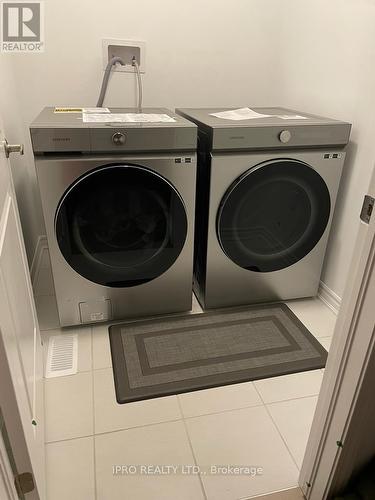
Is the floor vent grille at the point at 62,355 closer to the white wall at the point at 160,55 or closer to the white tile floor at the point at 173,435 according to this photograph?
the white tile floor at the point at 173,435

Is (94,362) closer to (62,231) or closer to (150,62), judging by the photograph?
(62,231)

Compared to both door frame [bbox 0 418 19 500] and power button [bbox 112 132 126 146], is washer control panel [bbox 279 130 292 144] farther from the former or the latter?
door frame [bbox 0 418 19 500]

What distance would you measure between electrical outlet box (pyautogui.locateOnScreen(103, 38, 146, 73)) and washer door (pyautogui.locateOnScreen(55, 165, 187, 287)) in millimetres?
773

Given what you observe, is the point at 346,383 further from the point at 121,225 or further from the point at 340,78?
the point at 340,78

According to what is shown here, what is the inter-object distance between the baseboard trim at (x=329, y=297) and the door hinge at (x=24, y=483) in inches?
53.8

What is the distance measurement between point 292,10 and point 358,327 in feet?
5.57

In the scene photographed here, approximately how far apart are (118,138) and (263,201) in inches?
24.2

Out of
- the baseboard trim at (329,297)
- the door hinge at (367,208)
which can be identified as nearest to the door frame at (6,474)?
the door hinge at (367,208)

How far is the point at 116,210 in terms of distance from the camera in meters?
1.40

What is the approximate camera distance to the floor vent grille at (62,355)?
1394 millimetres

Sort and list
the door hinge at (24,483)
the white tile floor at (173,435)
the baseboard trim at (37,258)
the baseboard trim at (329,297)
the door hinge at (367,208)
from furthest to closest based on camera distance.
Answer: the baseboard trim at (37,258), the baseboard trim at (329,297), the white tile floor at (173,435), the door hinge at (24,483), the door hinge at (367,208)

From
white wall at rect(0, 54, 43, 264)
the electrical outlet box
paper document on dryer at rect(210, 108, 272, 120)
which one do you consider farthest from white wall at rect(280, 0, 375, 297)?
white wall at rect(0, 54, 43, 264)

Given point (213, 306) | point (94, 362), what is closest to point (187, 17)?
point (213, 306)

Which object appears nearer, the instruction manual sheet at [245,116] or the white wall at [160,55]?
the instruction manual sheet at [245,116]
